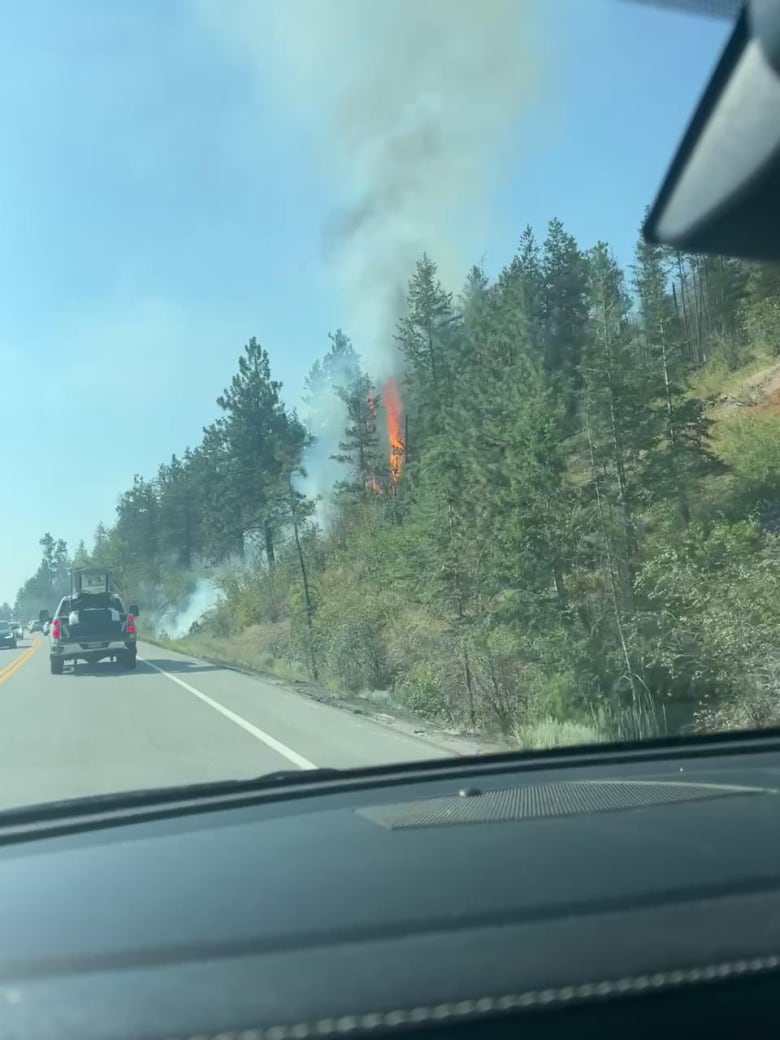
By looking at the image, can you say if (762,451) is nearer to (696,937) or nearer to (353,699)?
(353,699)

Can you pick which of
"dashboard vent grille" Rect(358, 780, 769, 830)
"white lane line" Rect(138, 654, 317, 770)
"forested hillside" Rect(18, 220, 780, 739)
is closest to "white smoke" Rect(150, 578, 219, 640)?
"forested hillside" Rect(18, 220, 780, 739)

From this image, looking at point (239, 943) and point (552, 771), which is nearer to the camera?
point (239, 943)

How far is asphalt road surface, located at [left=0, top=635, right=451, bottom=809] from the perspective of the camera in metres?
10.1

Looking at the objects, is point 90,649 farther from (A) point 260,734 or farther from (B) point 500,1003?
(B) point 500,1003

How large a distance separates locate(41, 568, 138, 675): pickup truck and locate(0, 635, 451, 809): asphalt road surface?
6120mm

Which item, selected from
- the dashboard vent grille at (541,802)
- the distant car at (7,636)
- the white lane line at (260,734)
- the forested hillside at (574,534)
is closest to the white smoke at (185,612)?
the distant car at (7,636)

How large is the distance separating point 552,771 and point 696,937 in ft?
9.08

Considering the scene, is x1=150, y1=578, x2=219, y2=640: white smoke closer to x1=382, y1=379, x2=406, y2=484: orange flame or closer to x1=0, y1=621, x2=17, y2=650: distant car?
x1=0, y1=621, x2=17, y2=650: distant car

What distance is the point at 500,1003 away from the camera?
209 centimetres

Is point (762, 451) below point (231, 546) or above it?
A: below

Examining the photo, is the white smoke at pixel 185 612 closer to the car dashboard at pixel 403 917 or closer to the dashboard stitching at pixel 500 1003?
the car dashboard at pixel 403 917

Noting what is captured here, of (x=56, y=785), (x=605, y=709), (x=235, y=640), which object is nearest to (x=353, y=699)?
(x=605, y=709)

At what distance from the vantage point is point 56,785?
31.6ft

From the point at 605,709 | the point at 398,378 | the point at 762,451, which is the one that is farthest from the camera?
the point at 398,378
